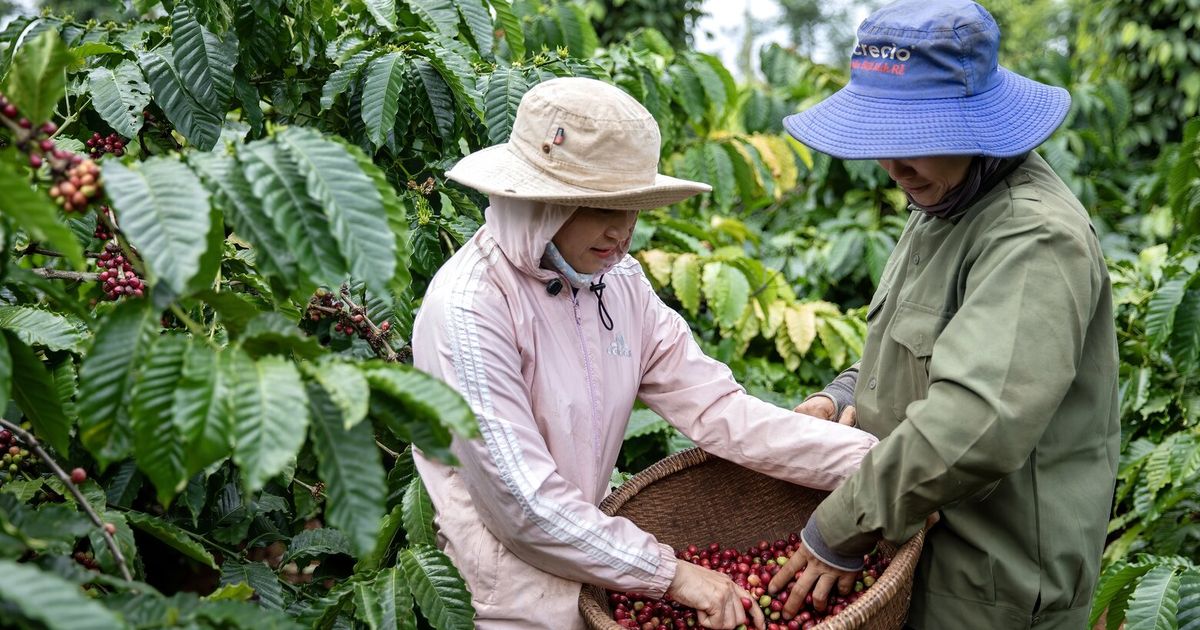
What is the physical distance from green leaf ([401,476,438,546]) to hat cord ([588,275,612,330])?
50cm

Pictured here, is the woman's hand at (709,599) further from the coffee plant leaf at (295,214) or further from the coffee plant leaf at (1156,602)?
the coffee plant leaf at (295,214)

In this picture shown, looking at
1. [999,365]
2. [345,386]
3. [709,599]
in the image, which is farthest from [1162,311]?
[345,386]

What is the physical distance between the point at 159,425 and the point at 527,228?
763 mm

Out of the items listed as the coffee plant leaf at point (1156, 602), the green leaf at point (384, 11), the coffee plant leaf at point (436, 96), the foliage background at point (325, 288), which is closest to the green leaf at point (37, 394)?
the foliage background at point (325, 288)

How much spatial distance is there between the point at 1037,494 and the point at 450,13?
1.82 metres

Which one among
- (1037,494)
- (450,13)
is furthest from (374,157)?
(1037,494)

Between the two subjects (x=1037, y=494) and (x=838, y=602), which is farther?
(x=838, y=602)

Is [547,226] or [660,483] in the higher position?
[547,226]

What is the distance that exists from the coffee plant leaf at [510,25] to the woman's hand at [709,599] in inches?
64.5

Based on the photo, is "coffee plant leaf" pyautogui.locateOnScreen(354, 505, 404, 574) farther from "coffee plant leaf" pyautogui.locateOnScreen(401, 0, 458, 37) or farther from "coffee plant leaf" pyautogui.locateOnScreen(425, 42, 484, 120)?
"coffee plant leaf" pyautogui.locateOnScreen(401, 0, 458, 37)

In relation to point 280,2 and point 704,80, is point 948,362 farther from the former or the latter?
point 704,80

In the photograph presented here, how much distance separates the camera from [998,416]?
1.60 m

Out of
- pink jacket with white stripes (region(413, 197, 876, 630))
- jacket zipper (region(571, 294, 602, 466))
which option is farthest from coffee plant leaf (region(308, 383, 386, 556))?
jacket zipper (region(571, 294, 602, 466))

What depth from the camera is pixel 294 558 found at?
2.33 meters
